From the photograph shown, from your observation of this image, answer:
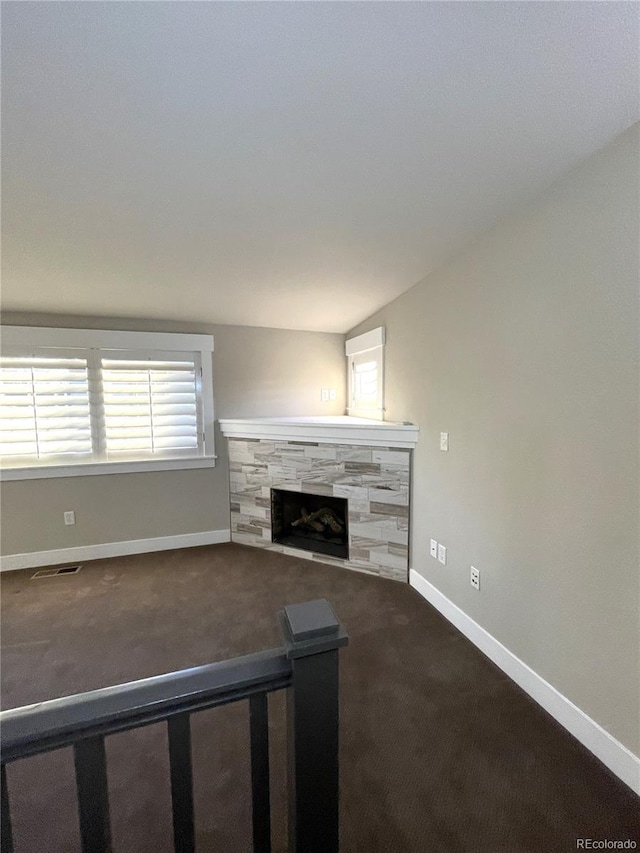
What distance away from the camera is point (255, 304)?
313 cm

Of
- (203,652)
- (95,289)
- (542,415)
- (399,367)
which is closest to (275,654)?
(542,415)

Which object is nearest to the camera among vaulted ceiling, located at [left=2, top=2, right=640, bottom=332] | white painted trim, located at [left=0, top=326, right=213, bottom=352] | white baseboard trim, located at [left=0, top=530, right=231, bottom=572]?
vaulted ceiling, located at [left=2, top=2, right=640, bottom=332]

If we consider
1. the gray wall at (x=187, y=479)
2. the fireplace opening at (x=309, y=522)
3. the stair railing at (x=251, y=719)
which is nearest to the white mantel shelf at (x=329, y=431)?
the gray wall at (x=187, y=479)

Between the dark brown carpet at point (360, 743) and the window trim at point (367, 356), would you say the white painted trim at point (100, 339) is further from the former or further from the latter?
the dark brown carpet at point (360, 743)

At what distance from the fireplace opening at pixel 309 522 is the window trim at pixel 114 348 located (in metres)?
0.80

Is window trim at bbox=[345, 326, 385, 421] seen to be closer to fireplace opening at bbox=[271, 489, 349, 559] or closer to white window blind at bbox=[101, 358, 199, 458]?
fireplace opening at bbox=[271, 489, 349, 559]

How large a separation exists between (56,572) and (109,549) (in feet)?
1.33

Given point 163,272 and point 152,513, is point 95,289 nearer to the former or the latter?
point 163,272

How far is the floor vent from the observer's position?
3029mm

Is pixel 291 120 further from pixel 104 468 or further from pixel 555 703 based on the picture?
pixel 104 468

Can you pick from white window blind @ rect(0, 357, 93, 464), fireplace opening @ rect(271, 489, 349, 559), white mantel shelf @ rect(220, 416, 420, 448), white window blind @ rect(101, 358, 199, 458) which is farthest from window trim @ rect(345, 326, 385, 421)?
white window blind @ rect(0, 357, 93, 464)

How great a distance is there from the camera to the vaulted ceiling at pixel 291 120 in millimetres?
982

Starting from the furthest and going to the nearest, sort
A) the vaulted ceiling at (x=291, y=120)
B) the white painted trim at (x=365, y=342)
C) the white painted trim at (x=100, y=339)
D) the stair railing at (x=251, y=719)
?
the white painted trim at (x=365, y=342), the white painted trim at (x=100, y=339), the vaulted ceiling at (x=291, y=120), the stair railing at (x=251, y=719)

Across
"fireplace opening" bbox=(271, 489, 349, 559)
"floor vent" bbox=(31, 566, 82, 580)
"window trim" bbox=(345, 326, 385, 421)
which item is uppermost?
"window trim" bbox=(345, 326, 385, 421)
